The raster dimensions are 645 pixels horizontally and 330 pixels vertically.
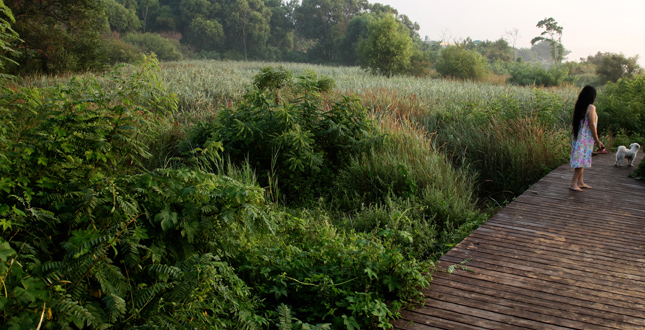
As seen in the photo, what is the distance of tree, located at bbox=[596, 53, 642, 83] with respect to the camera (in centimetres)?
2916

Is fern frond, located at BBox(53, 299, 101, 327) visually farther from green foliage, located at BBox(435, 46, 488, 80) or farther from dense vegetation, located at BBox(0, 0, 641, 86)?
green foliage, located at BBox(435, 46, 488, 80)

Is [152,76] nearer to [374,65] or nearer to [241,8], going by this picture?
[374,65]

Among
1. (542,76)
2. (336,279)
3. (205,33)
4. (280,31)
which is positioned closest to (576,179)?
(336,279)

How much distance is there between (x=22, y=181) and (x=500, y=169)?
24.0ft

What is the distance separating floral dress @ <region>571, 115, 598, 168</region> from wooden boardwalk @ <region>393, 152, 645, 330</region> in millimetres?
667

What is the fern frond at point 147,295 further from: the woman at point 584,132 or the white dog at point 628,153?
the white dog at point 628,153

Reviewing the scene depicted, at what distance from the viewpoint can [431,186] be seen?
613 cm

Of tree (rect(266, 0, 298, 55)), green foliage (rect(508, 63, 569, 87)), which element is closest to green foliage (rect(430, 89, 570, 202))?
green foliage (rect(508, 63, 569, 87))

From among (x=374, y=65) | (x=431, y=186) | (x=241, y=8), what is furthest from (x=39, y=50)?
(x=241, y=8)

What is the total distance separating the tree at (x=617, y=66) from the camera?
29.2 metres

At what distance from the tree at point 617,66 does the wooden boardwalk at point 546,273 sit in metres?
30.6

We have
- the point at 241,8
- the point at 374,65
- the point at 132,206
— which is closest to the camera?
the point at 132,206

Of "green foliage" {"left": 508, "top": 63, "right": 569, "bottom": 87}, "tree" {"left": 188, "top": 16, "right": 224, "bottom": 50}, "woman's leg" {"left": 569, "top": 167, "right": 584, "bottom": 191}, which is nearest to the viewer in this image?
"woman's leg" {"left": 569, "top": 167, "right": 584, "bottom": 191}

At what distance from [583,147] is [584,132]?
24 cm
